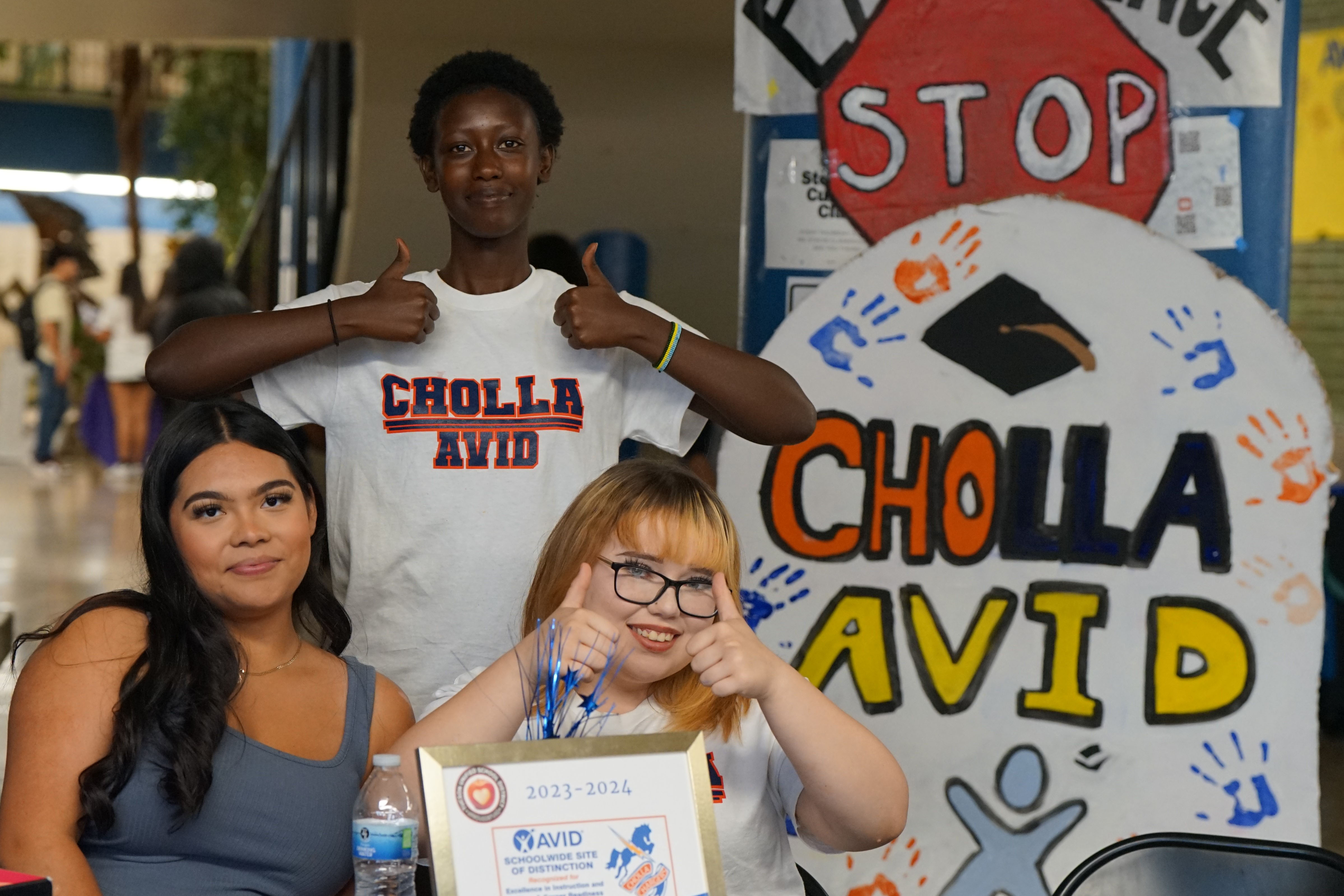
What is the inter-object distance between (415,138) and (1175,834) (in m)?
1.43

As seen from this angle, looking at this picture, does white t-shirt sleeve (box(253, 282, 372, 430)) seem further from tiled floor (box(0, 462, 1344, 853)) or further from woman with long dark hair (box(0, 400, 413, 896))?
tiled floor (box(0, 462, 1344, 853))

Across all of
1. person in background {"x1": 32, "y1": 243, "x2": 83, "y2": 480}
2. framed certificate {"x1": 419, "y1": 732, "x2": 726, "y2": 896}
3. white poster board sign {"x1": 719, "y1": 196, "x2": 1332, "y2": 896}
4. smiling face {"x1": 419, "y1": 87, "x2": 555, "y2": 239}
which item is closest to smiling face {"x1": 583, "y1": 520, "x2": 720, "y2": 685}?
framed certificate {"x1": 419, "y1": 732, "x2": 726, "y2": 896}

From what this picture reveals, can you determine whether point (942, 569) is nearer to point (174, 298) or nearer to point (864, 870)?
point (864, 870)

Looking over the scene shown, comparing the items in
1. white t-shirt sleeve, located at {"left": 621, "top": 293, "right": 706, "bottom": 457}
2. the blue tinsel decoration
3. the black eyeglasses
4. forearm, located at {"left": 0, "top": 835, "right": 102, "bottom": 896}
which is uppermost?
white t-shirt sleeve, located at {"left": 621, "top": 293, "right": 706, "bottom": 457}

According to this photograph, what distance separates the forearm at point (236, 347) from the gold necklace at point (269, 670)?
16.7 inches

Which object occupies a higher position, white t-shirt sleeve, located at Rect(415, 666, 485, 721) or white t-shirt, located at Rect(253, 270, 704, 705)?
white t-shirt, located at Rect(253, 270, 704, 705)

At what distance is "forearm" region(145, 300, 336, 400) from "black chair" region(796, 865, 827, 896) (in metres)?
0.92

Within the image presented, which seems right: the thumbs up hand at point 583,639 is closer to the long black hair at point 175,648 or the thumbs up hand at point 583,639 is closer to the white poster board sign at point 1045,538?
the long black hair at point 175,648

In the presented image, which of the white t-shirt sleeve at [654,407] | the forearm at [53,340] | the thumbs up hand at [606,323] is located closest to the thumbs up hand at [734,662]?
the thumbs up hand at [606,323]

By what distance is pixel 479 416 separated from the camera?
6.51 feet

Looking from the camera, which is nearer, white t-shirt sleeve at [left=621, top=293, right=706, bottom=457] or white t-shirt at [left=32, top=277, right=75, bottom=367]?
white t-shirt sleeve at [left=621, top=293, right=706, bottom=457]

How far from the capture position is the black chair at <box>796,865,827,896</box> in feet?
5.76

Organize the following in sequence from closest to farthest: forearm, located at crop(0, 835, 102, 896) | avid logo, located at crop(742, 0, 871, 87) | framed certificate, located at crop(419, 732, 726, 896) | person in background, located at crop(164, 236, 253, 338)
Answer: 1. framed certificate, located at crop(419, 732, 726, 896)
2. forearm, located at crop(0, 835, 102, 896)
3. avid logo, located at crop(742, 0, 871, 87)
4. person in background, located at crop(164, 236, 253, 338)

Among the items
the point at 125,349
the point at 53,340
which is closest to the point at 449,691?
the point at 125,349
